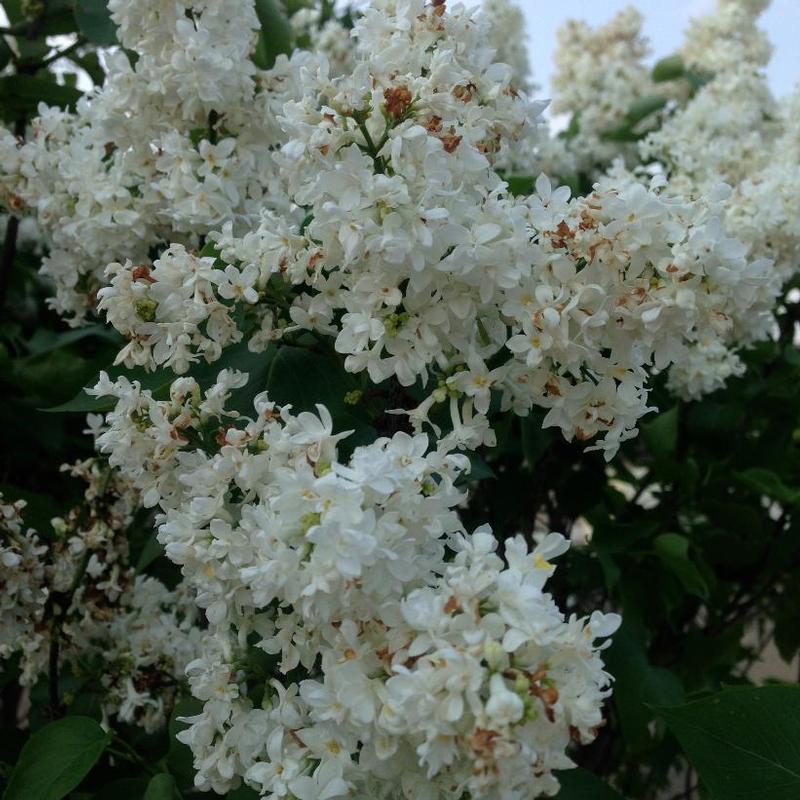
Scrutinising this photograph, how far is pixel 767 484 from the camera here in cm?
174

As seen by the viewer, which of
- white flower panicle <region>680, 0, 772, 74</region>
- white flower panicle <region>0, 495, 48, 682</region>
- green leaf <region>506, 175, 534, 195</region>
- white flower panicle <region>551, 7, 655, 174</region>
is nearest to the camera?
white flower panicle <region>0, 495, 48, 682</region>

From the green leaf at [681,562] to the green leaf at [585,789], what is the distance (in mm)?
546

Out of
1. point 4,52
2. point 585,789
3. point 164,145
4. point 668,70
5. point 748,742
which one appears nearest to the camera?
point 748,742

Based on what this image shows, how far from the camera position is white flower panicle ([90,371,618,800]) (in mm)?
637

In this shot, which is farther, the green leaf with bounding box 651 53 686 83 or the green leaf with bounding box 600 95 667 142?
the green leaf with bounding box 651 53 686 83

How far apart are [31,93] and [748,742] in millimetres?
1436

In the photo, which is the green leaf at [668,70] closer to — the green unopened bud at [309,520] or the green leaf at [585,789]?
the green leaf at [585,789]

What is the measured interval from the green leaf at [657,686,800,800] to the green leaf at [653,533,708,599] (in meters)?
0.59

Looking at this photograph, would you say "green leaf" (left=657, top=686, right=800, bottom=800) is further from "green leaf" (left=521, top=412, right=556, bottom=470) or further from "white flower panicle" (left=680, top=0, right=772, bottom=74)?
"white flower panicle" (left=680, top=0, right=772, bottom=74)

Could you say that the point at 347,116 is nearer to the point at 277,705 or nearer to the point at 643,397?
the point at 643,397

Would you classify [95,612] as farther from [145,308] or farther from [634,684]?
[634,684]

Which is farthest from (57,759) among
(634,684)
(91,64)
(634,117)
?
(634,117)

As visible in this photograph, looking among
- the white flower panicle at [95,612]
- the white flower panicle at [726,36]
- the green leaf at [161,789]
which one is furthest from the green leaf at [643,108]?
the green leaf at [161,789]

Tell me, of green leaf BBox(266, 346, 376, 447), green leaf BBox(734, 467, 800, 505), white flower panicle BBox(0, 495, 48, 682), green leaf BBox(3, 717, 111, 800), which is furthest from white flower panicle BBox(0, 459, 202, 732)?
green leaf BBox(734, 467, 800, 505)
